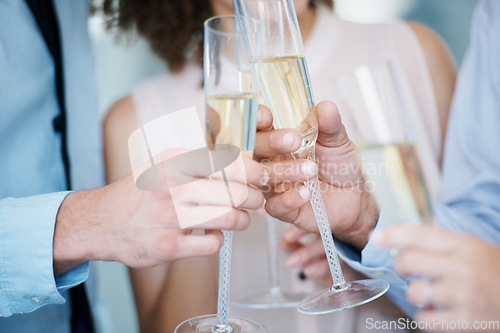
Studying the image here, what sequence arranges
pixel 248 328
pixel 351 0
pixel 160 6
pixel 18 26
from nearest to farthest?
pixel 248 328
pixel 18 26
pixel 160 6
pixel 351 0

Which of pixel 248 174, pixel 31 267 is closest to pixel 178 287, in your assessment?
pixel 31 267

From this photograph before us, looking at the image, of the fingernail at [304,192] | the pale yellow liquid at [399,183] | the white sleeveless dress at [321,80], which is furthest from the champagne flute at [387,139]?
the white sleeveless dress at [321,80]

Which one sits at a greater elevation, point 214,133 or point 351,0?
point 351,0

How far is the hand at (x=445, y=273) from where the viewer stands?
351mm

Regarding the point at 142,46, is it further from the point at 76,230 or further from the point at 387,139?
the point at 387,139

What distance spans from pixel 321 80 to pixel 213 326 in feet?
1.06

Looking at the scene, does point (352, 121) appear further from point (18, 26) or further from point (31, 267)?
point (18, 26)

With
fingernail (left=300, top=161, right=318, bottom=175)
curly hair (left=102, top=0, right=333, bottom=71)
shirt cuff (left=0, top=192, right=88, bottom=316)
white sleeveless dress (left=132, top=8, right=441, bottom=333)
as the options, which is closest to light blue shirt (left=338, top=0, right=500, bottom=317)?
white sleeveless dress (left=132, top=8, right=441, bottom=333)

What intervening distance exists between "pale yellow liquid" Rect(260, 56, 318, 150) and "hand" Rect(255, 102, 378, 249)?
1cm

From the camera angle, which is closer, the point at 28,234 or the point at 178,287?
the point at 28,234

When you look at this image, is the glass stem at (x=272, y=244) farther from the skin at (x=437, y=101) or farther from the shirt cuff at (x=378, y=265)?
the shirt cuff at (x=378, y=265)

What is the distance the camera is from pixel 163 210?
47 centimetres

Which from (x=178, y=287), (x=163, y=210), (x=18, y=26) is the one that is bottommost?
(x=178, y=287)

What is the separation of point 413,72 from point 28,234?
86cm
